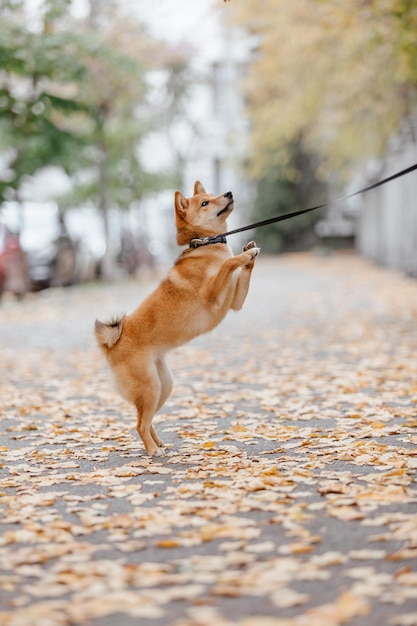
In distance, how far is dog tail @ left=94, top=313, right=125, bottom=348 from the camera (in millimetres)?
6438

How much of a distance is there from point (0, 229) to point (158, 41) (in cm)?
1023

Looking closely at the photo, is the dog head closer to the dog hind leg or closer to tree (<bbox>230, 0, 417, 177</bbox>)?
the dog hind leg

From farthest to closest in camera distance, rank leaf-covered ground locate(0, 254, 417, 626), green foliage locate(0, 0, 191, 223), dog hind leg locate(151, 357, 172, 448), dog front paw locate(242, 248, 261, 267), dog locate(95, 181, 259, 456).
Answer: green foliage locate(0, 0, 191, 223) → dog hind leg locate(151, 357, 172, 448) → dog locate(95, 181, 259, 456) → dog front paw locate(242, 248, 261, 267) → leaf-covered ground locate(0, 254, 417, 626)

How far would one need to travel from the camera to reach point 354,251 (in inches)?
1721

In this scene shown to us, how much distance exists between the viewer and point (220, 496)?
524cm

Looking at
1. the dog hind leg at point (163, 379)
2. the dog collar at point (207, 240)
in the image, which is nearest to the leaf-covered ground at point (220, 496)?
the dog hind leg at point (163, 379)

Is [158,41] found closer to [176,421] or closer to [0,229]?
[0,229]

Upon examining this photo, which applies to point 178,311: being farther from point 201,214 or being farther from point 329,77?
point 329,77

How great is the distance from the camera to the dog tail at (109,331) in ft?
21.1

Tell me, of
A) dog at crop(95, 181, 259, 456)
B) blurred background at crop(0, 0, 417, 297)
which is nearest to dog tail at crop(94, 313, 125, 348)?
dog at crop(95, 181, 259, 456)

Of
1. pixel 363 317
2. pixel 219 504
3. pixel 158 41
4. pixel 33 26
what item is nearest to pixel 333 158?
pixel 158 41

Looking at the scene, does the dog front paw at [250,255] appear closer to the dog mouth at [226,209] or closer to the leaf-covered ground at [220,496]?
the dog mouth at [226,209]

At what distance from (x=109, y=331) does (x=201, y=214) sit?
1.05 meters

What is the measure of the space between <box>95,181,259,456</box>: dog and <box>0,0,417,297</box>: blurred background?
934 cm
